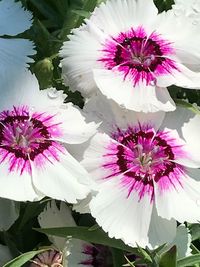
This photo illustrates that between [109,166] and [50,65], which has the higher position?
[50,65]

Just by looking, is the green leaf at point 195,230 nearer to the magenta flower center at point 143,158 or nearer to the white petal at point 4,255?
the magenta flower center at point 143,158

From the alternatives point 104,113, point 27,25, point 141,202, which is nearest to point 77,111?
point 104,113

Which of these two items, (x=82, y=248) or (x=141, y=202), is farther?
(x=82, y=248)

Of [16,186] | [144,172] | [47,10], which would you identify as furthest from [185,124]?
[47,10]

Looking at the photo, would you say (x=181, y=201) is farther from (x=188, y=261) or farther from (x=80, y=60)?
(x=80, y=60)

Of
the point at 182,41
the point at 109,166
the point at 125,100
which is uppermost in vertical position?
the point at 182,41

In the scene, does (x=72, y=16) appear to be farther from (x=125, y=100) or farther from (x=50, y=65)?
(x=125, y=100)

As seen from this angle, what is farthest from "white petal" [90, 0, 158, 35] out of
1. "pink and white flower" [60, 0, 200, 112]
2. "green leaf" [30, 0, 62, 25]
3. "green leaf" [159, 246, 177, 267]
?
"green leaf" [159, 246, 177, 267]
